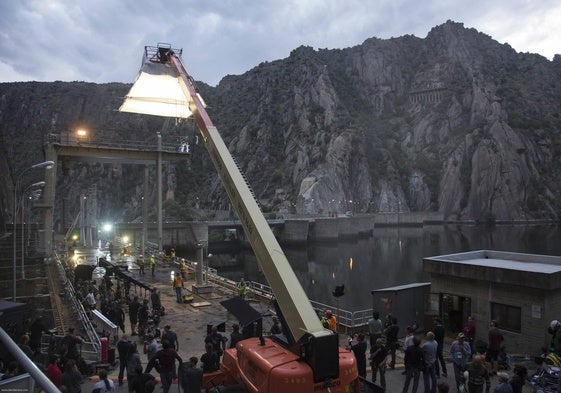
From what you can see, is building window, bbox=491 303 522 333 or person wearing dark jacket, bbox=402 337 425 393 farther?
building window, bbox=491 303 522 333

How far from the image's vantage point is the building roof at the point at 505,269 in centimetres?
1525

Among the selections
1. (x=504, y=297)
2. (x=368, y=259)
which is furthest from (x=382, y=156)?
(x=504, y=297)

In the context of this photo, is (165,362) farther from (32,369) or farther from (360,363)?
(32,369)

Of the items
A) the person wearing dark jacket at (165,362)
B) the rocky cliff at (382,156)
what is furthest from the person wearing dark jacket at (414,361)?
the rocky cliff at (382,156)

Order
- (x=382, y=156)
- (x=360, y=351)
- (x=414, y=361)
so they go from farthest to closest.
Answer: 1. (x=382, y=156)
2. (x=360, y=351)
3. (x=414, y=361)

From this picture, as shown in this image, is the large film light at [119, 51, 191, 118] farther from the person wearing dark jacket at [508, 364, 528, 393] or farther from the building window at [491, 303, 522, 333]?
the building window at [491, 303, 522, 333]

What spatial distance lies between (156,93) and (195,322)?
1024 centimetres

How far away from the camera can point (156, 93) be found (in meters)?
16.5

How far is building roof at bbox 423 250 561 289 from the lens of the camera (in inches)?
601

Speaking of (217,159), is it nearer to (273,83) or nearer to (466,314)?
(466,314)

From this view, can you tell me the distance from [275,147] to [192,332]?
514 feet

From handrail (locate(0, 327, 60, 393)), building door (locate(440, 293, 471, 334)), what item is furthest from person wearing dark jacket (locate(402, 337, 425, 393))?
handrail (locate(0, 327, 60, 393))

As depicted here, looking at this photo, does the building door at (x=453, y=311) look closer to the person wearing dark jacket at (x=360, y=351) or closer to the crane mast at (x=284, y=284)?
the person wearing dark jacket at (x=360, y=351)

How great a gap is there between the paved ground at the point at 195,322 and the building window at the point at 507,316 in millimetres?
4079
